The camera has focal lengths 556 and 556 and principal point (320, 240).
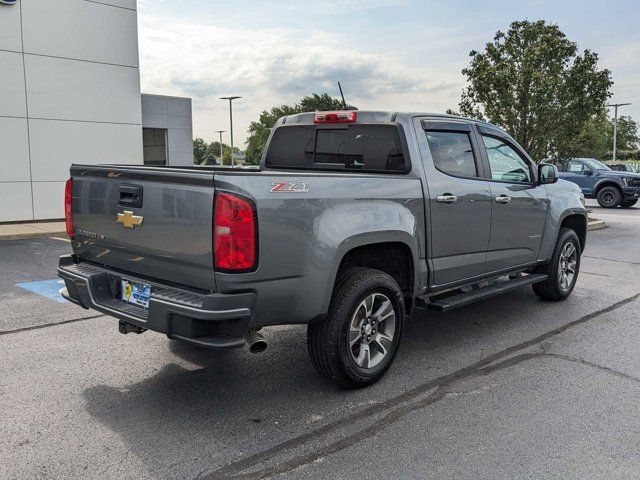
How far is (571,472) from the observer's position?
285 centimetres

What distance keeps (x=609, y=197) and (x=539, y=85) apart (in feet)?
32.2

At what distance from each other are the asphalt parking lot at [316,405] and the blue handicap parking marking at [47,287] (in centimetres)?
79

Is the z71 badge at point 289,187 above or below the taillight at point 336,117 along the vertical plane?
below

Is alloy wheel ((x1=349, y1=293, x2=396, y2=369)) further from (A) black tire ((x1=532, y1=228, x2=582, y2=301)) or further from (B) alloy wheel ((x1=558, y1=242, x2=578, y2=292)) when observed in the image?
(B) alloy wheel ((x1=558, y1=242, x2=578, y2=292))

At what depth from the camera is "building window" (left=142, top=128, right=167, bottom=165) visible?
87.9 feet

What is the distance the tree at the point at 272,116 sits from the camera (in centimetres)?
7400

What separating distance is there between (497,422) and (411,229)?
1441 mm

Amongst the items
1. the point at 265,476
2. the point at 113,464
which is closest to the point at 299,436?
the point at 265,476

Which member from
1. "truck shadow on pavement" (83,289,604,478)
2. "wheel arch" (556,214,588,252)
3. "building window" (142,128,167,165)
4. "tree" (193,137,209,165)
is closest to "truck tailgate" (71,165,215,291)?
"truck shadow on pavement" (83,289,604,478)

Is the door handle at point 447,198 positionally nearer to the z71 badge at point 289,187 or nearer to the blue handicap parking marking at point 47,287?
the z71 badge at point 289,187

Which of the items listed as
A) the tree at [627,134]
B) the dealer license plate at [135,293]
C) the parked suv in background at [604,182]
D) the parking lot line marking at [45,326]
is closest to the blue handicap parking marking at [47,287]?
the parking lot line marking at [45,326]

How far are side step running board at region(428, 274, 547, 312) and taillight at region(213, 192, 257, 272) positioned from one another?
76.8 inches

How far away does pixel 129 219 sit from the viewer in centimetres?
354

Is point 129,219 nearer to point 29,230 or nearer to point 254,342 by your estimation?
point 254,342
